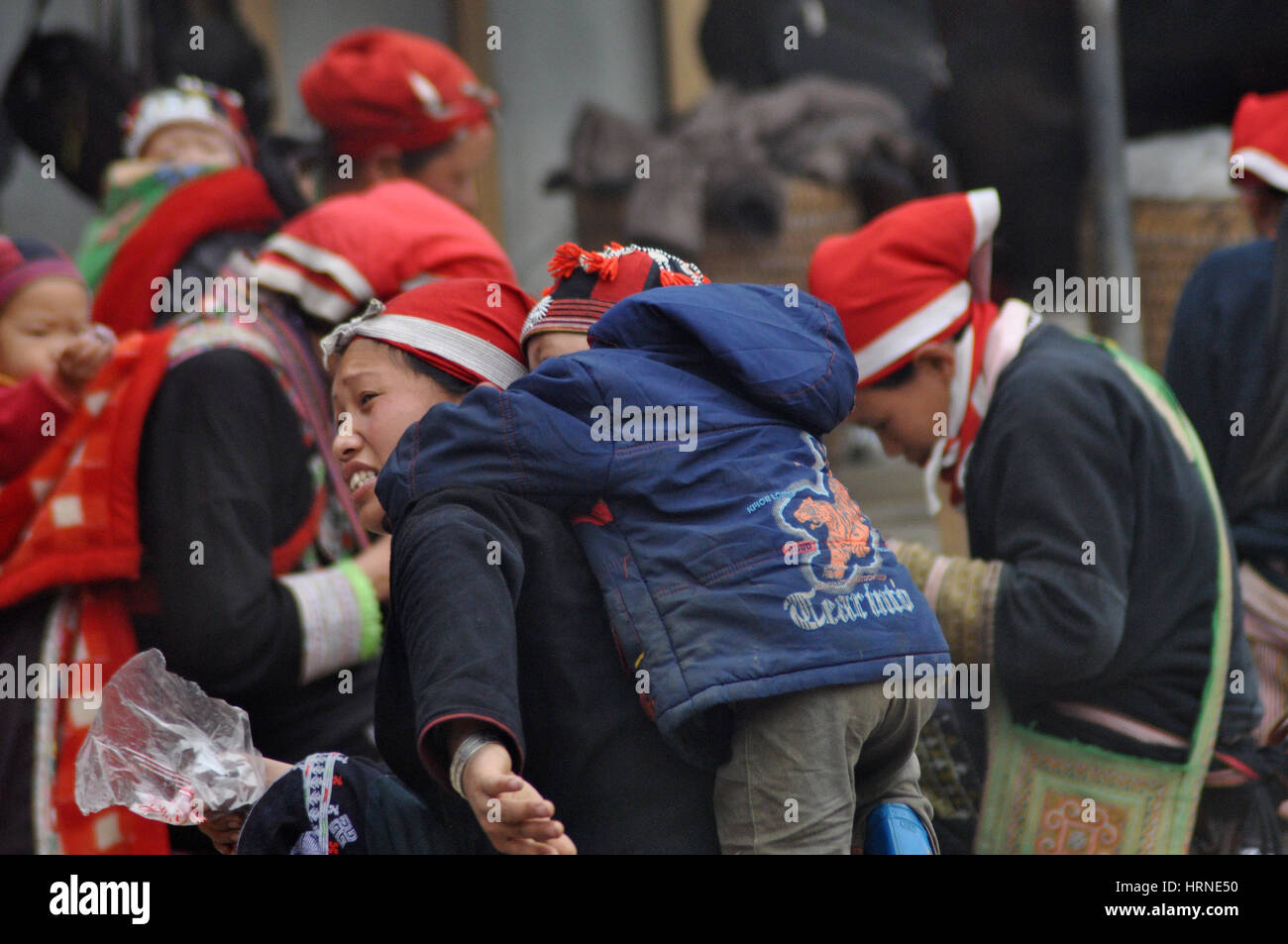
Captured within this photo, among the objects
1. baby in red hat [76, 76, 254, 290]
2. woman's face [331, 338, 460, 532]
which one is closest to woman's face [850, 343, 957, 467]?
woman's face [331, 338, 460, 532]

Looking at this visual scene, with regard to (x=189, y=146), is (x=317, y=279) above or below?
below

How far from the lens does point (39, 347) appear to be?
2.10 metres

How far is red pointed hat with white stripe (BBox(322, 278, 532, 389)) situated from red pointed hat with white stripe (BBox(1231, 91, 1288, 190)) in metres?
1.56

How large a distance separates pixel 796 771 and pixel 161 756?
0.65 meters

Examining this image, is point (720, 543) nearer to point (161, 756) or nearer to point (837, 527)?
point (837, 527)

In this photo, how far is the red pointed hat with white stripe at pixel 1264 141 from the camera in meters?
2.52

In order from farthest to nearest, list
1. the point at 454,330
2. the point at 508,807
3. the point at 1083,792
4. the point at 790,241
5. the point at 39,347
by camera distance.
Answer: the point at 790,241 < the point at 39,347 < the point at 1083,792 < the point at 454,330 < the point at 508,807

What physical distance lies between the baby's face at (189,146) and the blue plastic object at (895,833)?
213 cm

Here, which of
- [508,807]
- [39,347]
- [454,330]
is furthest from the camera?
[39,347]

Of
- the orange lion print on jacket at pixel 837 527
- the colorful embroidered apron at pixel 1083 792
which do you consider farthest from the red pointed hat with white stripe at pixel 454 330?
the colorful embroidered apron at pixel 1083 792

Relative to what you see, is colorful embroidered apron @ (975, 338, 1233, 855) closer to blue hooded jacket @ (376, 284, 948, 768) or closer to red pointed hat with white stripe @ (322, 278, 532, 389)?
blue hooded jacket @ (376, 284, 948, 768)

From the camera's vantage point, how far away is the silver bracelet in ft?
3.95

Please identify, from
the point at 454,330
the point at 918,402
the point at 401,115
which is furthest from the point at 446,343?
the point at 401,115

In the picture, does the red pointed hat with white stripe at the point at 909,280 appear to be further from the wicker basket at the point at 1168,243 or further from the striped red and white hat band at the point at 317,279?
the wicker basket at the point at 1168,243
